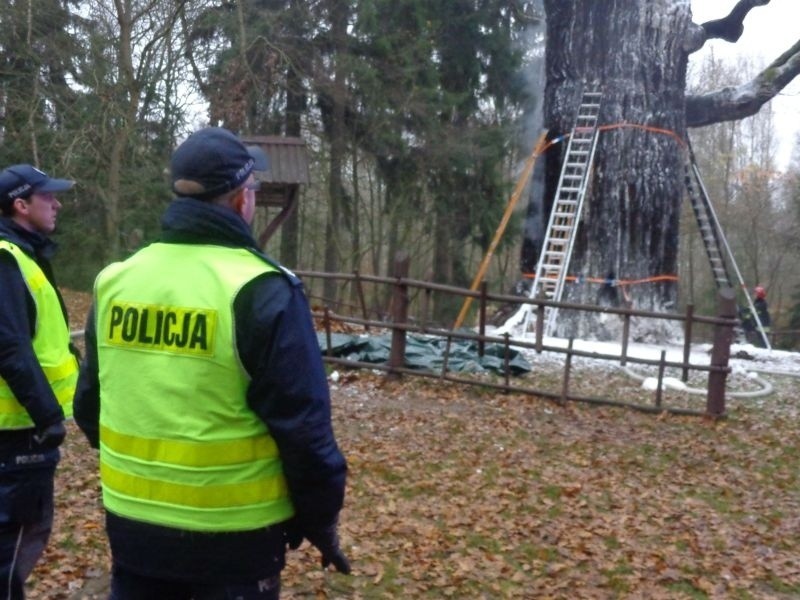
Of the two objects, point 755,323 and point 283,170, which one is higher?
point 283,170

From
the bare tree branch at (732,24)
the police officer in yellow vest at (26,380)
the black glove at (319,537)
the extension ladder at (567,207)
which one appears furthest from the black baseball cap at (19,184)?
the bare tree branch at (732,24)

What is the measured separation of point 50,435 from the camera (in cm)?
357

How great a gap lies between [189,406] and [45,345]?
144cm

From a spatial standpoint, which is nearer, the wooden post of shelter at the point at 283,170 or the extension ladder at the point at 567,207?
the wooden post of shelter at the point at 283,170

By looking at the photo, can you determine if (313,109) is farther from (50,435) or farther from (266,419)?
(266,419)

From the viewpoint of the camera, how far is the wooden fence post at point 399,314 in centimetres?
1121

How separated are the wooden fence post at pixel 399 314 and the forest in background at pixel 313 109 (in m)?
6.68

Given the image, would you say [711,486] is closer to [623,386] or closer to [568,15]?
[623,386]

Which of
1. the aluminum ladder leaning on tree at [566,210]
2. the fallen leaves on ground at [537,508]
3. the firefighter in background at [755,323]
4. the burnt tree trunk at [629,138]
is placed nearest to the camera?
the fallen leaves on ground at [537,508]

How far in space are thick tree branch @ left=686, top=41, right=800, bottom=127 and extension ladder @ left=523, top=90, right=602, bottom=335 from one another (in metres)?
2.79

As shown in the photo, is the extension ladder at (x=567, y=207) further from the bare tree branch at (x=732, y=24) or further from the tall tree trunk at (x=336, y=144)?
the tall tree trunk at (x=336, y=144)

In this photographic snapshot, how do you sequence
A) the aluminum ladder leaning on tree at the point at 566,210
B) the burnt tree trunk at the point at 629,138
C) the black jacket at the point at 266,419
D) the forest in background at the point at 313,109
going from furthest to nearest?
the forest in background at the point at 313,109 → the burnt tree trunk at the point at 629,138 → the aluminum ladder leaning on tree at the point at 566,210 → the black jacket at the point at 266,419

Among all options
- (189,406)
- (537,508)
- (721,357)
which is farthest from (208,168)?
(721,357)

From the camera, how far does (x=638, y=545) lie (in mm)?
6305
